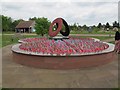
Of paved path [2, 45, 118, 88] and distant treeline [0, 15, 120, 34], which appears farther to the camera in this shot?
distant treeline [0, 15, 120, 34]

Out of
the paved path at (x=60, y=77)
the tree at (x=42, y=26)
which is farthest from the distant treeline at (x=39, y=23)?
the paved path at (x=60, y=77)

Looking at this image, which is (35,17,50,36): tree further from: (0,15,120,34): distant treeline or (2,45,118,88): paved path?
(2,45,118,88): paved path

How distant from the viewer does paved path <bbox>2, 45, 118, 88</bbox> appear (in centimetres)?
592

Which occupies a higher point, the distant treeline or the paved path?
the distant treeline

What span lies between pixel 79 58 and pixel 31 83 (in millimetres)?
2753

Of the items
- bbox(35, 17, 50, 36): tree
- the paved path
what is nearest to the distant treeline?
bbox(35, 17, 50, 36): tree

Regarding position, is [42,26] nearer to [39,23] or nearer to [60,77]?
[39,23]

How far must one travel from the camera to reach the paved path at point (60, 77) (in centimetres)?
592

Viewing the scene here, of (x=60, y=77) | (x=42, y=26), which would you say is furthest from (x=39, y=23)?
(x=60, y=77)

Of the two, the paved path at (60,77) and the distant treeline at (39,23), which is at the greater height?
the distant treeline at (39,23)

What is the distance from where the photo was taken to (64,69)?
7.86 meters

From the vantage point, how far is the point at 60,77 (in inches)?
267

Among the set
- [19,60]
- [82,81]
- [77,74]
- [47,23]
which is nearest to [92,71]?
[77,74]

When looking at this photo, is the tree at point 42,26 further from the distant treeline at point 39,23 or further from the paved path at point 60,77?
the paved path at point 60,77
